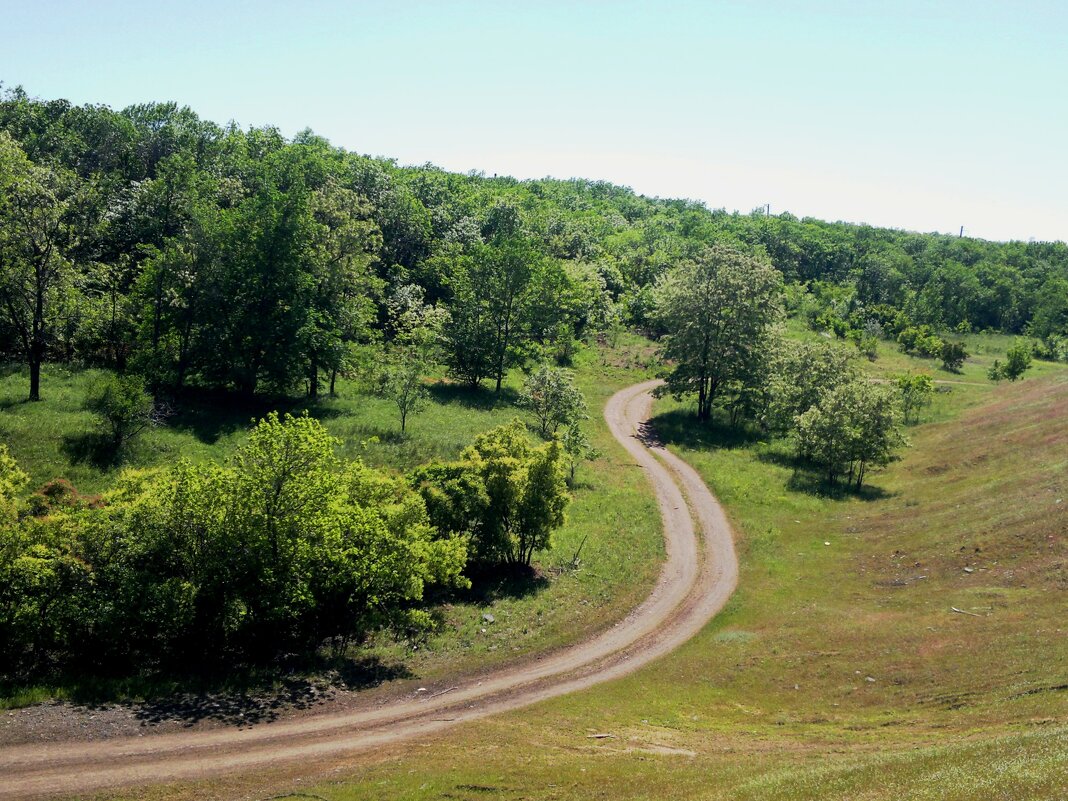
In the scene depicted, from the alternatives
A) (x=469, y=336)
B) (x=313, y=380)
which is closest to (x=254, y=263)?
(x=313, y=380)

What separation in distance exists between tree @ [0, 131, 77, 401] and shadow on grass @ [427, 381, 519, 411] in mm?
36034

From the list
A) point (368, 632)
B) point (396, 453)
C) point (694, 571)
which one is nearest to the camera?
point (368, 632)

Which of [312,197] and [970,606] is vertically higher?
[312,197]

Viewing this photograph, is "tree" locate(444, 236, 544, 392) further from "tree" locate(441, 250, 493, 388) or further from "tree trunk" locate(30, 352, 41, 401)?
"tree trunk" locate(30, 352, 41, 401)

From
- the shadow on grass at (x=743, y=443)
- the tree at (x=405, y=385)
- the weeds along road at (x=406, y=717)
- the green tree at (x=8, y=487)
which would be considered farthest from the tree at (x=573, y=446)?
the green tree at (x=8, y=487)

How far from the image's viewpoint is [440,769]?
27.5 metres

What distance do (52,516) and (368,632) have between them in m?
16.6

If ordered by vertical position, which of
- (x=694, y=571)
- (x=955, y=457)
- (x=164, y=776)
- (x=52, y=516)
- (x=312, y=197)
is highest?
(x=312, y=197)

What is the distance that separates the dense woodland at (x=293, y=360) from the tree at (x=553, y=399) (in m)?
0.22

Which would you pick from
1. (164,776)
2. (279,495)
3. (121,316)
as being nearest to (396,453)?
(279,495)

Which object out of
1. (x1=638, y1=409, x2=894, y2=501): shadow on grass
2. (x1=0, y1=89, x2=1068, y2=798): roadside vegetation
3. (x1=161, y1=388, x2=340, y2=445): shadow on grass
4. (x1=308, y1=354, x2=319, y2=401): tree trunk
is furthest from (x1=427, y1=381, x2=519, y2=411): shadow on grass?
(x1=638, y1=409, x2=894, y2=501): shadow on grass

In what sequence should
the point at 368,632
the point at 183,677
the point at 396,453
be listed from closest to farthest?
the point at 183,677 < the point at 368,632 < the point at 396,453

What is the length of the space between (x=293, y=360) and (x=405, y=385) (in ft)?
34.6

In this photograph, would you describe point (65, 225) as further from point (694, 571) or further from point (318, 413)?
point (694, 571)
